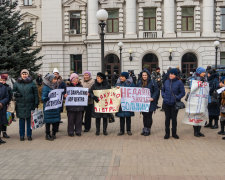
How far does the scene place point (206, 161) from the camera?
613 centimetres

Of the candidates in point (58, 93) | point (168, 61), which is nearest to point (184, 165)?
point (58, 93)

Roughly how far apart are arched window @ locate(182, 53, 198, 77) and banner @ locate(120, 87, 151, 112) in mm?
24353

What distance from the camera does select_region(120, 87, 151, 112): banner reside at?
28.9 ft

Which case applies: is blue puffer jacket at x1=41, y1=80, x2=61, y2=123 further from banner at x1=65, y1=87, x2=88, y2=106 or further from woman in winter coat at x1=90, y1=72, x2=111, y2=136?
woman in winter coat at x1=90, y1=72, x2=111, y2=136

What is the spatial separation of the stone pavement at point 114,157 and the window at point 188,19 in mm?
24854

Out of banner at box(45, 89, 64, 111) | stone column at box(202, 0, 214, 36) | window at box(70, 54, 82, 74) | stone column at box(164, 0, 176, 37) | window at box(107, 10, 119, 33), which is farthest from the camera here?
window at box(70, 54, 82, 74)

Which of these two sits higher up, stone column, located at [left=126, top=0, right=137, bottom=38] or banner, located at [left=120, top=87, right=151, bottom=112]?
stone column, located at [left=126, top=0, right=137, bottom=38]

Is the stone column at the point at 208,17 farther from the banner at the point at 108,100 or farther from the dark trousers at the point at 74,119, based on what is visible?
the dark trousers at the point at 74,119

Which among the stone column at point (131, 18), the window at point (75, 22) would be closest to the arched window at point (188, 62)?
the stone column at point (131, 18)

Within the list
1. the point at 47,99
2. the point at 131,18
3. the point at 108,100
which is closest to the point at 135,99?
the point at 108,100

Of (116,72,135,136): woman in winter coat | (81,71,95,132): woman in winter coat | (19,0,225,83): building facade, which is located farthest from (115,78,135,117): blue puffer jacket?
(19,0,225,83): building facade

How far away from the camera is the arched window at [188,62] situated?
31.8 m

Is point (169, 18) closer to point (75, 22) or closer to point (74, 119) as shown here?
point (75, 22)

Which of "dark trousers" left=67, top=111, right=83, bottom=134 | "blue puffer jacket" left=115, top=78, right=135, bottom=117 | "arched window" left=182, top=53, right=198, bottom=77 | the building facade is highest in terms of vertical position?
the building facade
